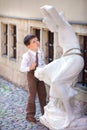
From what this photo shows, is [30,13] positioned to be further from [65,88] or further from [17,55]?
[65,88]

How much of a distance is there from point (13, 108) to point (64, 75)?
2829 mm

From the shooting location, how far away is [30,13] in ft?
29.2

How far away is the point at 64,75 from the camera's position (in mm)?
5051

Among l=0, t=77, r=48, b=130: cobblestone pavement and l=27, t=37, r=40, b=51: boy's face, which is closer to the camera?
l=27, t=37, r=40, b=51: boy's face

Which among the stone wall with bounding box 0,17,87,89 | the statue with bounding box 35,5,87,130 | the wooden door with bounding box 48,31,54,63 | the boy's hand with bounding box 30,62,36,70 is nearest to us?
the statue with bounding box 35,5,87,130

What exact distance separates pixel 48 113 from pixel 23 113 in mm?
1830

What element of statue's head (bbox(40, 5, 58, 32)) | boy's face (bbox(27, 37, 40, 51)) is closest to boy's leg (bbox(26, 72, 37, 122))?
boy's face (bbox(27, 37, 40, 51))

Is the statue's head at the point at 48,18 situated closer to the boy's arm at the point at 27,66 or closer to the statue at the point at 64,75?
the statue at the point at 64,75

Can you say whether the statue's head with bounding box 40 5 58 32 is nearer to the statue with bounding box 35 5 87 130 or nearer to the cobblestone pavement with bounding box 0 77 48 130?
the statue with bounding box 35 5 87 130

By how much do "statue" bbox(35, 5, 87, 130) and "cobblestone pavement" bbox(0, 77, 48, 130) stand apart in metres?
0.97

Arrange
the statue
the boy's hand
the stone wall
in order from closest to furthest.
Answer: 1. the statue
2. the boy's hand
3. the stone wall

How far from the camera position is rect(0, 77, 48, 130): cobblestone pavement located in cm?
629

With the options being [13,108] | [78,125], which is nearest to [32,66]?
[78,125]

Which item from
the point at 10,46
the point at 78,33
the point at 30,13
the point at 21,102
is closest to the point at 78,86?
the point at 78,33
